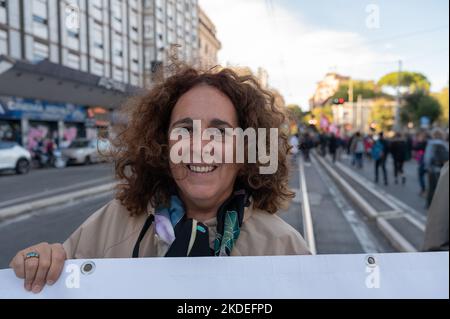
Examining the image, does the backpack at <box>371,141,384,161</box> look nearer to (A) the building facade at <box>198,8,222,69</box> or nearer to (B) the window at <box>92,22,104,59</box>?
(A) the building facade at <box>198,8,222,69</box>

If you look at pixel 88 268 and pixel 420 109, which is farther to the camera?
pixel 420 109

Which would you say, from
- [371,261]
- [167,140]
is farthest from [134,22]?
[371,261]

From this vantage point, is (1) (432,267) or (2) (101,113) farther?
(2) (101,113)

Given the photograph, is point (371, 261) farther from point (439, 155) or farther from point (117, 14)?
point (439, 155)

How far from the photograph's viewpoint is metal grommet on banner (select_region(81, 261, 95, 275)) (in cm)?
118

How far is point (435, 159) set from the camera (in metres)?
7.76

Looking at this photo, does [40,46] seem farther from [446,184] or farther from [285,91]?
[446,184]

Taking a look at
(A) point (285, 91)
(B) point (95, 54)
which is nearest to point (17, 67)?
(B) point (95, 54)

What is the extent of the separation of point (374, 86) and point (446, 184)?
2.16 ft

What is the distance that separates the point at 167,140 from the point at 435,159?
7620mm

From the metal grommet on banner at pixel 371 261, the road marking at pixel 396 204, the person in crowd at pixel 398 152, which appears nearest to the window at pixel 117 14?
the metal grommet on banner at pixel 371 261

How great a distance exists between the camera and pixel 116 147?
1650mm

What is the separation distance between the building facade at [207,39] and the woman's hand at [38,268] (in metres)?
0.93
